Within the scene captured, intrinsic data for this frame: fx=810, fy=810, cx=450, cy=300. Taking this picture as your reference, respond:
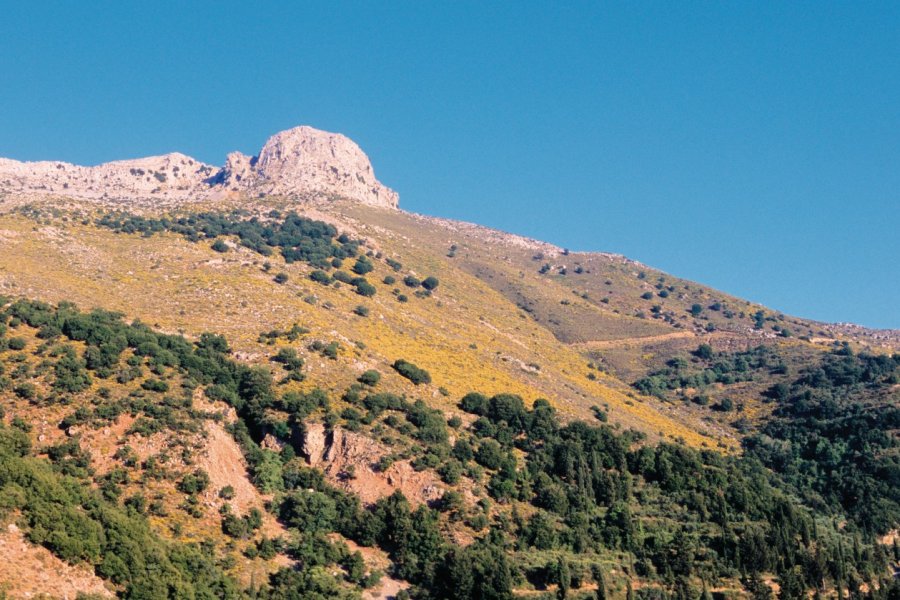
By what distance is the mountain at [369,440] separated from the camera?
56688 millimetres

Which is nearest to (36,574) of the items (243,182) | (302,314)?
(302,314)

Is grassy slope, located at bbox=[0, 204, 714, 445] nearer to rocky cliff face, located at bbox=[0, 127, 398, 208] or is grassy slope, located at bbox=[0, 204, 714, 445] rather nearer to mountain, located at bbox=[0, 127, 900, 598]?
mountain, located at bbox=[0, 127, 900, 598]

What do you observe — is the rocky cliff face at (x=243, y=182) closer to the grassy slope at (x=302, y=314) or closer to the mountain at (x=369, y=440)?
the mountain at (x=369, y=440)

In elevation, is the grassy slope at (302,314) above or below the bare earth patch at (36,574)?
above

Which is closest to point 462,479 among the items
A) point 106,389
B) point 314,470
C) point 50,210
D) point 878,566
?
point 314,470

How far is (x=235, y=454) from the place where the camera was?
223 ft

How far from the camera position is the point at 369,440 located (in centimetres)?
7031

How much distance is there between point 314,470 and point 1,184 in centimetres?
13114

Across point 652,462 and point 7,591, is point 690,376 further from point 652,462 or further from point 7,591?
point 7,591

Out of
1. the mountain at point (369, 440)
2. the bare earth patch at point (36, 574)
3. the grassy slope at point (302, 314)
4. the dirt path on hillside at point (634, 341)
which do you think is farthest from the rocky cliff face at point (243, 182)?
the bare earth patch at point (36, 574)

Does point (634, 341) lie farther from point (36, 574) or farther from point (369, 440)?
point (36, 574)

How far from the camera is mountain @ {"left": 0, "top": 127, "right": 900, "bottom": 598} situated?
5669 centimetres

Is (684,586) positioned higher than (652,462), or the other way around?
(652,462)

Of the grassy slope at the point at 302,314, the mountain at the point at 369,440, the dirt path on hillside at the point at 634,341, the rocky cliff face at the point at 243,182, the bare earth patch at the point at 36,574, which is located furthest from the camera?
the rocky cliff face at the point at 243,182
